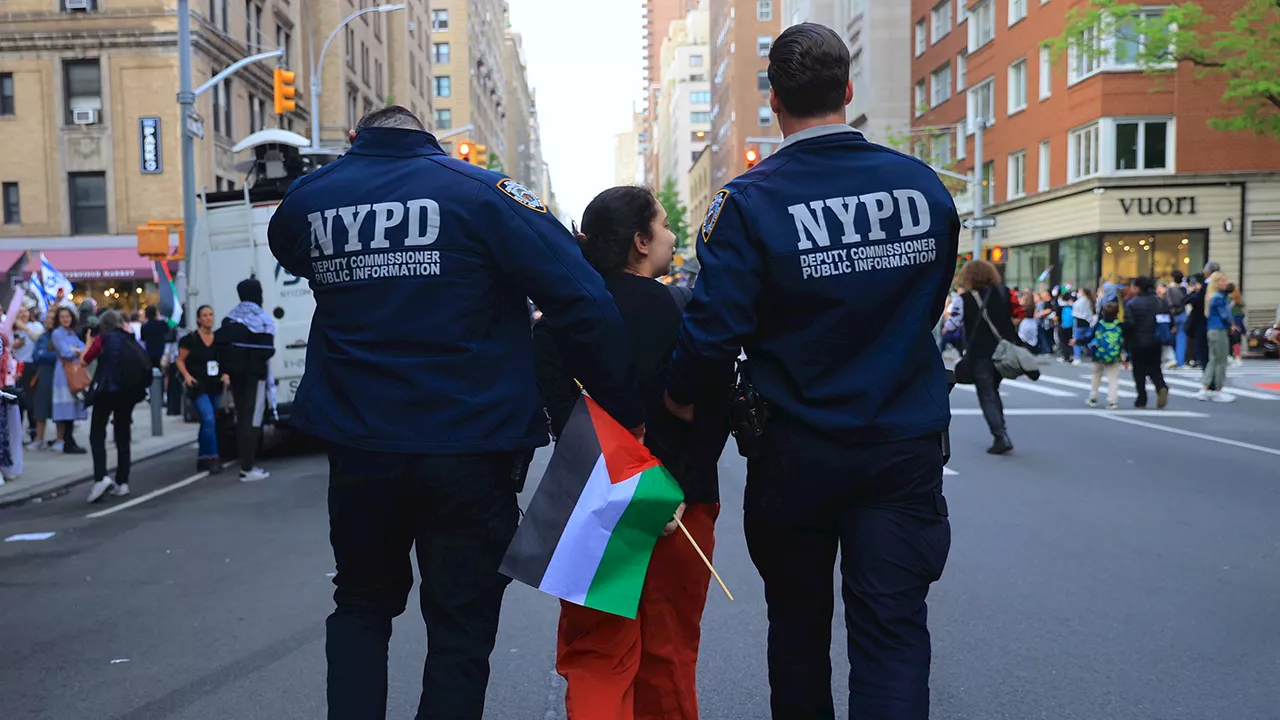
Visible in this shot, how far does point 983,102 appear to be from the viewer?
43094mm

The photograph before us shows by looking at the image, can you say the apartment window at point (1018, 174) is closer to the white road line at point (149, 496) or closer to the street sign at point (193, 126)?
the street sign at point (193, 126)

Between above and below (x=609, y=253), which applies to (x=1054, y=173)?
above

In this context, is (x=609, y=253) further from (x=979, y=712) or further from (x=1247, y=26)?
(x=1247, y=26)

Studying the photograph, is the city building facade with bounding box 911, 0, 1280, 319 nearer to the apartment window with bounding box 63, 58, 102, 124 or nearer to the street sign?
the street sign

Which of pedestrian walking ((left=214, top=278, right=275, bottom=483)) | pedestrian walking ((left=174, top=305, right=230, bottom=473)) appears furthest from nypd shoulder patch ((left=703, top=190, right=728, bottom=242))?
pedestrian walking ((left=174, top=305, right=230, bottom=473))

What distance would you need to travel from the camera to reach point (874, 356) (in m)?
2.93

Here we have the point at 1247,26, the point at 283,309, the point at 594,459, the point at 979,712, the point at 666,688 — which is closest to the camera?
the point at 594,459

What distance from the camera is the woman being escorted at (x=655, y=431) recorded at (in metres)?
3.27

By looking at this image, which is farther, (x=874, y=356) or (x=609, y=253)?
(x=609, y=253)

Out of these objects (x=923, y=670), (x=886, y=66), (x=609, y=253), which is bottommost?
(x=923, y=670)

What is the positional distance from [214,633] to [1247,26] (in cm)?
2272

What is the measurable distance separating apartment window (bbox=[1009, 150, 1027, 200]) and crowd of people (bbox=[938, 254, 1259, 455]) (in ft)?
33.5

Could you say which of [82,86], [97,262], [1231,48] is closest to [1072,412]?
[1231,48]

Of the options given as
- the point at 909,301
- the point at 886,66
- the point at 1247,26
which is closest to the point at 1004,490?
the point at 909,301
